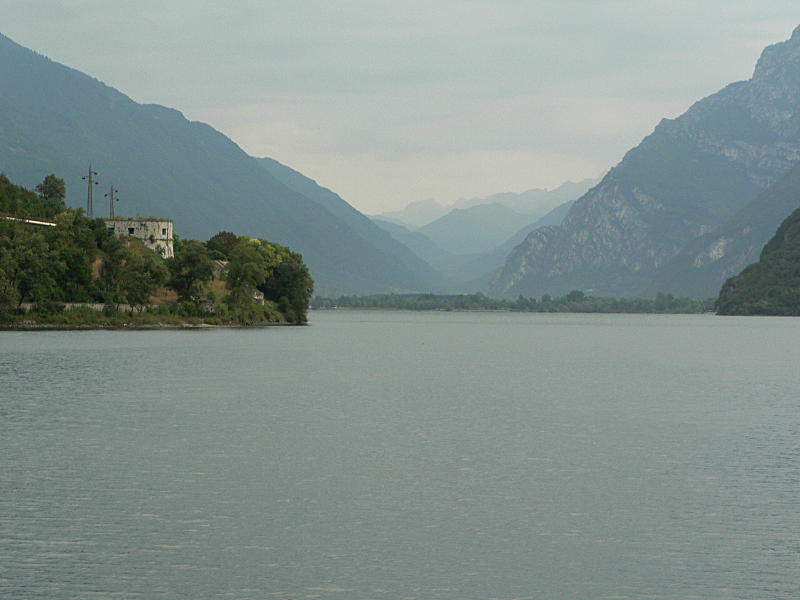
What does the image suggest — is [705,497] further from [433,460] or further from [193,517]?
[193,517]

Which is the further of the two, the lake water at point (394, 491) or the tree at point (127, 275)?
the tree at point (127, 275)

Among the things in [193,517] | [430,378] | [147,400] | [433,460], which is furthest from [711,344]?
[193,517]

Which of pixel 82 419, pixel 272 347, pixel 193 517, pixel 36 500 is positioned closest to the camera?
pixel 193 517

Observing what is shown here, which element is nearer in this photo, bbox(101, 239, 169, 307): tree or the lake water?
the lake water

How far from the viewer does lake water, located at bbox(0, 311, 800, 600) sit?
28484mm

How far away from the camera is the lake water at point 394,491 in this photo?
93.5ft

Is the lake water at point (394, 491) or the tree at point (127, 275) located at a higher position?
the tree at point (127, 275)

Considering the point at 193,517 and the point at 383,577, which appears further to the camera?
the point at 193,517

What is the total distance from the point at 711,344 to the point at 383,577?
169 metres

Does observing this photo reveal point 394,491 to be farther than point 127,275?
No

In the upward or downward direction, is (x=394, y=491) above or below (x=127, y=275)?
below

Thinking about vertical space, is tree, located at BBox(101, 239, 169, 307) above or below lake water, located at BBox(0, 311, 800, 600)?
above

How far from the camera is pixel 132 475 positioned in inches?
1690

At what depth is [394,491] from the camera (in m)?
40.3
